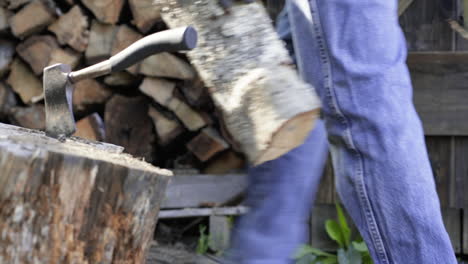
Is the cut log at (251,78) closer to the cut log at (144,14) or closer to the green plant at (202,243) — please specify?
the cut log at (144,14)

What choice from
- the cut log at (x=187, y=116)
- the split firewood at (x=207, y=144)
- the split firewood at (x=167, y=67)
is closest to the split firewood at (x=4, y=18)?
the split firewood at (x=167, y=67)

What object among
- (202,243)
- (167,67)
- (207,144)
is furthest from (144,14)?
(202,243)

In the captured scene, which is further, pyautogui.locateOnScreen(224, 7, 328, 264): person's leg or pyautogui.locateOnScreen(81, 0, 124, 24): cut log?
pyautogui.locateOnScreen(81, 0, 124, 24): cut log

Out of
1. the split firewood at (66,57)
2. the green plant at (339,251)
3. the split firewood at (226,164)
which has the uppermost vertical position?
the split firewood at (66,57)

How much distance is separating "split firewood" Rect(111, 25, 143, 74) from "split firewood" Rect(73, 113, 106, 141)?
0.89 feet

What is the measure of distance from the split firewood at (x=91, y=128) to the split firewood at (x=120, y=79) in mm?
176

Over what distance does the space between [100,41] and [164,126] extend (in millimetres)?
474

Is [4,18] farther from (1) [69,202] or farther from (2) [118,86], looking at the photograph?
(1) [69,202]

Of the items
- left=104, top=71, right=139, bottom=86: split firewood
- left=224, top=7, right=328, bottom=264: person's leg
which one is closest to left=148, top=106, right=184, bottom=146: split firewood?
left=104, top=71, right=139, bottom=86: split firewood

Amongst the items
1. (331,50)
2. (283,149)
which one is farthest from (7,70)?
(283,149)

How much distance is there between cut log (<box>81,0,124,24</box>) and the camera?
2.53 metres

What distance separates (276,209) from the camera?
1286 millimetres

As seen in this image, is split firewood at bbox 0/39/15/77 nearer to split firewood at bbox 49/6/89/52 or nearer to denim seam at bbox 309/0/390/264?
split firewood at bbox 49/6/89/52

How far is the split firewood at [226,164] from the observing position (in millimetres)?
2641
